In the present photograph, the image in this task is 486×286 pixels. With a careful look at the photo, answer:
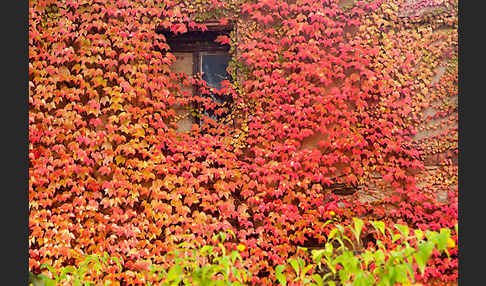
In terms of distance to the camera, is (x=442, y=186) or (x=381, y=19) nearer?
(x=442, y=186)

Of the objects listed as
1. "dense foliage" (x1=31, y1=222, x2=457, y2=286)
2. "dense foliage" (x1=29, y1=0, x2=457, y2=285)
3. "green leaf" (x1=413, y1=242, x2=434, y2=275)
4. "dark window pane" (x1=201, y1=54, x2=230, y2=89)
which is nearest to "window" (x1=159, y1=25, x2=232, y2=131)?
"dark window pane" (x1=201, y1=54, x2=230, y2=89)

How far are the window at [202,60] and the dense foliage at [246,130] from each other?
6.2 inches

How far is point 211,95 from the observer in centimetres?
583

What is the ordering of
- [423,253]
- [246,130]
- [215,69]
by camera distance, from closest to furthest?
[423,253] → [246,130] → [215,69]

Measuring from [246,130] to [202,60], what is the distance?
1.36m

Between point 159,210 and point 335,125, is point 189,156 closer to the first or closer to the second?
point 159,210

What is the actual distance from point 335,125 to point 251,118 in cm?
126

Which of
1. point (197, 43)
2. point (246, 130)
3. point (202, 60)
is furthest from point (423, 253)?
point (197, 43)

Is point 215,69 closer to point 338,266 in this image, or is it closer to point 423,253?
point 338,266

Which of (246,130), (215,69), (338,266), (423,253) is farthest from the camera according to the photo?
(215,69)

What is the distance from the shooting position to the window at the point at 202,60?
5844 millimetres

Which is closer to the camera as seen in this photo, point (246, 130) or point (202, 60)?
point (246, 130)

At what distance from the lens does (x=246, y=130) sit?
5625 millimetres

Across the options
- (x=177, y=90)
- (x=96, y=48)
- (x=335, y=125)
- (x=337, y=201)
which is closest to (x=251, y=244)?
(x=337, y=201)
